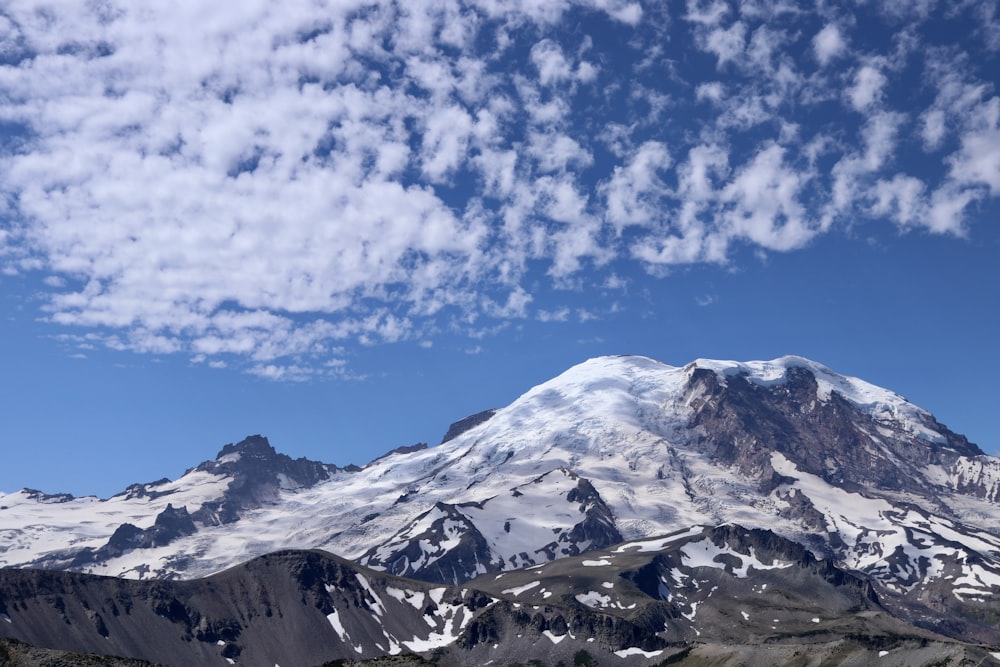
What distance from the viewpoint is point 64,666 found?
188 metres

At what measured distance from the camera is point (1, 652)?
193 meters

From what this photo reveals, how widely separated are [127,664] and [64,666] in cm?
1314

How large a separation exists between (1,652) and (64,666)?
13864 millimetres

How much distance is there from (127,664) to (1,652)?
20.2m

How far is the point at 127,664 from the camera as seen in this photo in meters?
198
